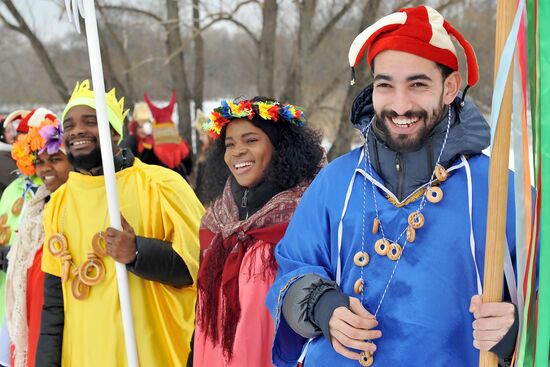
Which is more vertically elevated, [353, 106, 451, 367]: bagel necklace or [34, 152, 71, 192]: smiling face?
[34, 152, 71, 192]: smiling face

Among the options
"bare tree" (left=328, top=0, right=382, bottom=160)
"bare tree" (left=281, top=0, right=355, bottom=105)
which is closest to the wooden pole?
"bare tree" (left=328, top=0, right=382, bottom=160)

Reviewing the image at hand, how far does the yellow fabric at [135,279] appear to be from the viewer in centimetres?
323

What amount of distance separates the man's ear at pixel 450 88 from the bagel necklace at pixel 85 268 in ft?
6.12

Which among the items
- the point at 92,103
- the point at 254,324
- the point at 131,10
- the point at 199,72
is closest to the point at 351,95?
the point at 199,72

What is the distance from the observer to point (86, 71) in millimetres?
12438

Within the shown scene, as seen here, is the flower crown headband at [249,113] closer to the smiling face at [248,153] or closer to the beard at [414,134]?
the smiling face at [248,153]

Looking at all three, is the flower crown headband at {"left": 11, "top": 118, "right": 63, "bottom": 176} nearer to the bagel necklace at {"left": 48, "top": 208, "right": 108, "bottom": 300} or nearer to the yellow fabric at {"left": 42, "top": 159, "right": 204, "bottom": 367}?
the yellow fabric at {"left": 42, "top": 159, "right": 204, "bottom": 367}

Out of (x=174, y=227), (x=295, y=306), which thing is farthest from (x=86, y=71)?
(x=295, y=306)

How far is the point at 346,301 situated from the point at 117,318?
165cm

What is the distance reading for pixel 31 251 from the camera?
12.4ft

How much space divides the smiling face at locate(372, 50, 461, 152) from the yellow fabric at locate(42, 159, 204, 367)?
156 cm

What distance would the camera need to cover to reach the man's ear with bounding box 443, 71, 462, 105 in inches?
76.2

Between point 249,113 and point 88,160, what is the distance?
927 millimetres

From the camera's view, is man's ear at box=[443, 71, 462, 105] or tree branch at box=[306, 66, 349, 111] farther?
tree branch at box=[306, 66, 349, 111]
